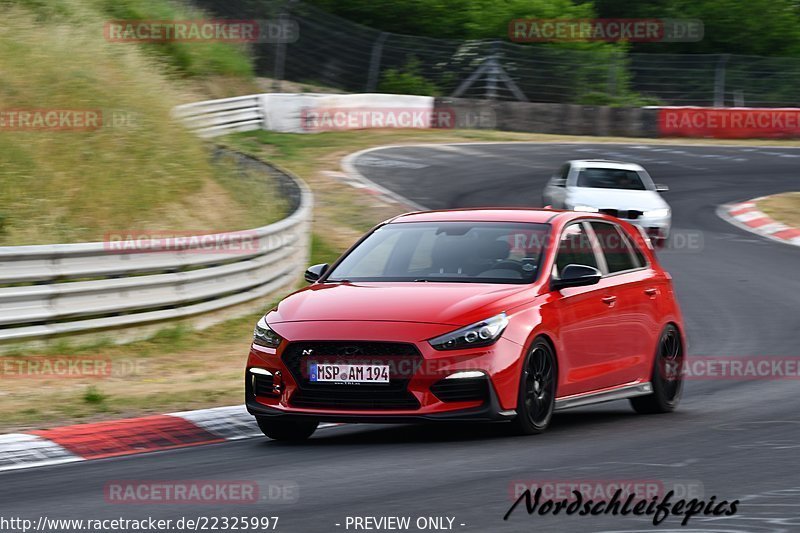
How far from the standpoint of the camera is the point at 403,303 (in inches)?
344

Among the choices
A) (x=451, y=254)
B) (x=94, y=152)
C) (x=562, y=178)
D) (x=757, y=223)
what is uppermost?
(x=451, y=254)

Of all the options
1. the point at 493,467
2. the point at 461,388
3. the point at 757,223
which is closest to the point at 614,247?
the point at 461,388

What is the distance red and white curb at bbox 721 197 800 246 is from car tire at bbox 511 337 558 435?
17.2 metres

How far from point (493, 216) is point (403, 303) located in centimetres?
154

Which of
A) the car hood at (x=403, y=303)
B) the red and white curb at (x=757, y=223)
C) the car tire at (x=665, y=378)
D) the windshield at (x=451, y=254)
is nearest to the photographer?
the car hood at (x=403, y=303)

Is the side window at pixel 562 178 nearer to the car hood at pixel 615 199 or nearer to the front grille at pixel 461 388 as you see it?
the car hood at pixel 615 199

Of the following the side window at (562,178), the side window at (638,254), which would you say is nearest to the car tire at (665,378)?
the side window at (638,254)

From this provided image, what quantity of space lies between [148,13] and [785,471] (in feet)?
83.6

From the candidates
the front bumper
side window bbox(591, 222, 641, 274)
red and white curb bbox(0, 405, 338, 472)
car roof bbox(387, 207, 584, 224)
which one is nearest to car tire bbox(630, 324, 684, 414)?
side window bbox(591, 222, 641, 274)

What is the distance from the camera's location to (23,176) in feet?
55.4

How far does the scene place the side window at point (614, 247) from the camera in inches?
410

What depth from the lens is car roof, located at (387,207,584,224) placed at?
32.6 ft

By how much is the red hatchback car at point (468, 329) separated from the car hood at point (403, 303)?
1 centimetres

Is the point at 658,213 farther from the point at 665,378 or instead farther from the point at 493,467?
the point at 493,467
